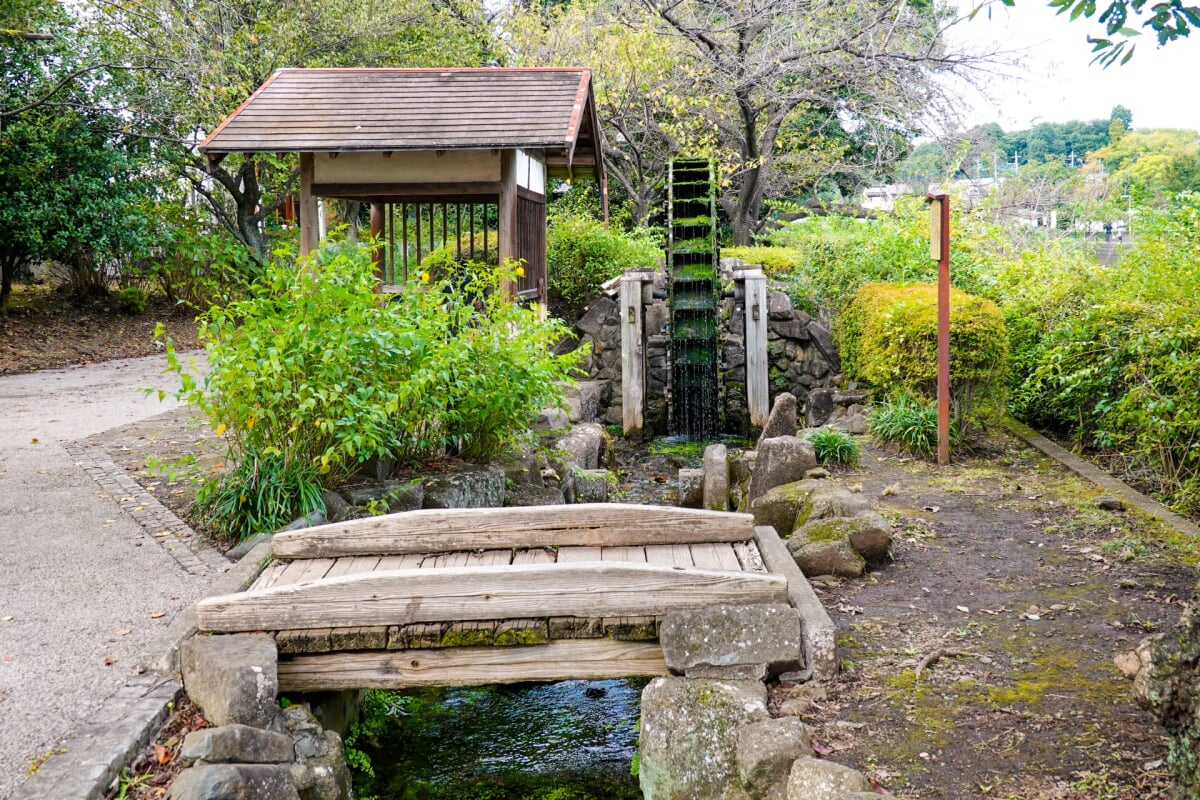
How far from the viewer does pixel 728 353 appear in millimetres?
13562

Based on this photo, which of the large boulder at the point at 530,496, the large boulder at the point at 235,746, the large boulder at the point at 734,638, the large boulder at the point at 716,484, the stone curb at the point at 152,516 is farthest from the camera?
the large boulder at the point at 716,484

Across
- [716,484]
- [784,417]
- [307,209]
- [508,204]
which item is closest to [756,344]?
[784,417]

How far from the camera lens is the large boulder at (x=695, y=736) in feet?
11.9

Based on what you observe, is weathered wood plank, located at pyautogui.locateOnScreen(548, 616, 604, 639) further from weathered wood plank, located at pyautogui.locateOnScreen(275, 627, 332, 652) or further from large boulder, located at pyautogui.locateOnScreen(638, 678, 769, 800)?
weathered wood plank, located at pyautogui.locateOnScreen(275, 627, 332, 652)

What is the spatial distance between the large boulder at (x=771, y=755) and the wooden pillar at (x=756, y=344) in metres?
9.20

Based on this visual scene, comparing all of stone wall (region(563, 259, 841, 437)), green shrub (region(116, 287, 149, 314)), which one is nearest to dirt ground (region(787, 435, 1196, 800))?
stone wall (region(563, 259, 841, 437))

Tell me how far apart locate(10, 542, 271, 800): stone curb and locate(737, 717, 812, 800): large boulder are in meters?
2.21

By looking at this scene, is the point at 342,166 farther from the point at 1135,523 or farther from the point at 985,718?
the point at 985,718

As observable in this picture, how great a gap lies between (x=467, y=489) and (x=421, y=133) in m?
5.30

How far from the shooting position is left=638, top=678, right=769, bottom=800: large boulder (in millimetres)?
3623

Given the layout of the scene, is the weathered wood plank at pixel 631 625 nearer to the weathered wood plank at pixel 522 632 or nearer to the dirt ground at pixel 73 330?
the weathered wood plank at pixel 522 632

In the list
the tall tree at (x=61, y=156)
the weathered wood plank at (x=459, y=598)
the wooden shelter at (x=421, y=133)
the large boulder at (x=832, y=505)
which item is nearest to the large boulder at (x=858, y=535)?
the large boulder at (x=832, y=505)

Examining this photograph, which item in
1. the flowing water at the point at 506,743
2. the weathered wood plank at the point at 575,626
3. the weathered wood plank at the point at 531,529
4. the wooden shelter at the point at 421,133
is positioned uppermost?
the wooden shelter at the point at 421,133

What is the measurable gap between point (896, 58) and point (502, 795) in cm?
1454
